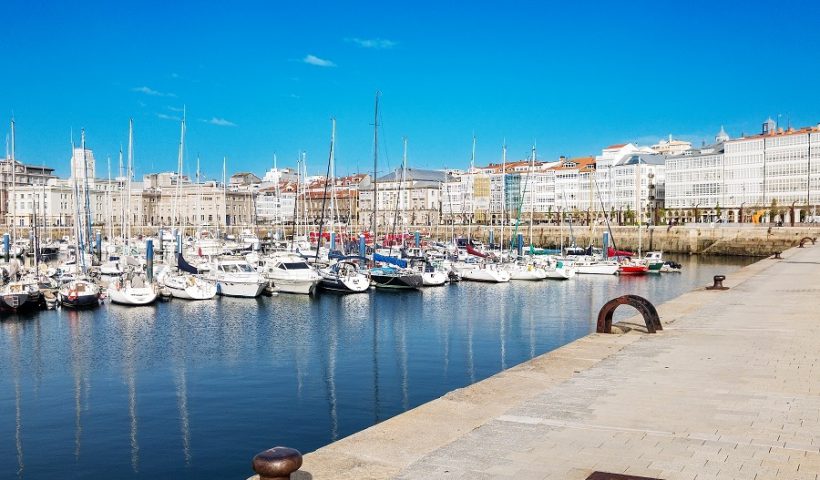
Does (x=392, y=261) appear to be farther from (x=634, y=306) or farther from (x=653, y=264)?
(x=634, y=306)

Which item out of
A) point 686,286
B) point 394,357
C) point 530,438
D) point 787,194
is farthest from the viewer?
point 787,194

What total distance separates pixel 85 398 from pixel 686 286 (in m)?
43.2

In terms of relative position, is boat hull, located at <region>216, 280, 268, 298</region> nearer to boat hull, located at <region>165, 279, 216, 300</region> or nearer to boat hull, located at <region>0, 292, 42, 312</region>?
A: boat hull, located at <region>165, 279, 216, 300</region>

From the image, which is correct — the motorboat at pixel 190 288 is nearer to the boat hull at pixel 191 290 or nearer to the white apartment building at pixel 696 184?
the boat hull at pixel 191 290

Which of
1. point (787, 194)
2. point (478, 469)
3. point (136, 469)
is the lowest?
point (136, 469)

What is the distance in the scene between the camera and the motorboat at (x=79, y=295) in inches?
1604

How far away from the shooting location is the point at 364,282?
48.8 metres

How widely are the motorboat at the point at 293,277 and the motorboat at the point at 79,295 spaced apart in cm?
988

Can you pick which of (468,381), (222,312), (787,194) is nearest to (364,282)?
(222,312)

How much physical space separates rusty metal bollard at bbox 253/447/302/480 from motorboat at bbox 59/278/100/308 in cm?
3607

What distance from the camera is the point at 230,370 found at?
976 inches

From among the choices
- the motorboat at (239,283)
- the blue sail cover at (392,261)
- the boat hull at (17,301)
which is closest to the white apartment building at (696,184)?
the blue sail cover at (392,261)

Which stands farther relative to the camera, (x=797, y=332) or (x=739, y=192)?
(x=739, y=192)

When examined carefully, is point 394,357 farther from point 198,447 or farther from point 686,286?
point 686,286
